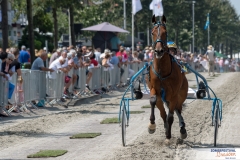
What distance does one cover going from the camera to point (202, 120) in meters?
16.8

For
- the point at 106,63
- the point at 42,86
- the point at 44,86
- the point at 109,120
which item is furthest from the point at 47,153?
the point at 106,63

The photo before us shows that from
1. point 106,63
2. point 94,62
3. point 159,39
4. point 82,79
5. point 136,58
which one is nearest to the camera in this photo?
point 159,39

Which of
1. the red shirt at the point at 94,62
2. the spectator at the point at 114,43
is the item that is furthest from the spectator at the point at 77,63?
the spectator at the point at 114,43

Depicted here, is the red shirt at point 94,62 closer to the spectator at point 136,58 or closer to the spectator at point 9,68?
the spectator at point 9,68

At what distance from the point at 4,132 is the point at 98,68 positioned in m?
12.7

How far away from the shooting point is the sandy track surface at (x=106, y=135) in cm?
1193

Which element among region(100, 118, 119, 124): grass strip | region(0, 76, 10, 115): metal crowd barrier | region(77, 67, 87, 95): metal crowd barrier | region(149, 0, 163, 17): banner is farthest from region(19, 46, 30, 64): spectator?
region(149, 0, 163, 17): banner

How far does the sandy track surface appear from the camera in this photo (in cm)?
1193

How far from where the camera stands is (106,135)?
47.8 feet

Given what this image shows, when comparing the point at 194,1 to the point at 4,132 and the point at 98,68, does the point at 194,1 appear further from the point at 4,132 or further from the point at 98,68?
the point at 4,132

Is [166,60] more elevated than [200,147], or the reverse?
[166,60]

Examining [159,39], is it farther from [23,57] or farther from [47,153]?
[23,57]

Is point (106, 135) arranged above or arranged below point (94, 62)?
below

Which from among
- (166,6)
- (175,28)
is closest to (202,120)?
(166,6)
